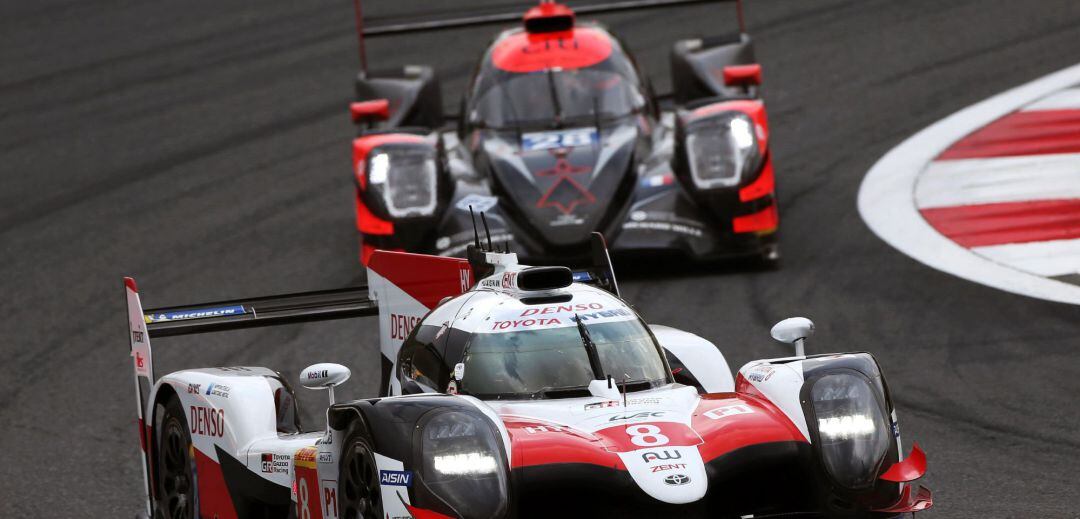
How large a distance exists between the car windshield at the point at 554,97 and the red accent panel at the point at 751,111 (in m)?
0.70

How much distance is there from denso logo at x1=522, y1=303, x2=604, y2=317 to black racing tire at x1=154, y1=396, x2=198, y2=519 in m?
1.86

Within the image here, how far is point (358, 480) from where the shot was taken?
5996 millimetres

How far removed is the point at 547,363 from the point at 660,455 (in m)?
1.01

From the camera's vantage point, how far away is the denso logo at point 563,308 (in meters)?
6.93

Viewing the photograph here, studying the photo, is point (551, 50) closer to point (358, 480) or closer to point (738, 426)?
point (738, 426)

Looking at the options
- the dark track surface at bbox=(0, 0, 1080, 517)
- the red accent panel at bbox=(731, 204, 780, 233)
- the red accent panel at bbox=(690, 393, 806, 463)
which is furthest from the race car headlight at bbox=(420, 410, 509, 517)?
the red accent panel at bbox=(731, 204, 780, 233)

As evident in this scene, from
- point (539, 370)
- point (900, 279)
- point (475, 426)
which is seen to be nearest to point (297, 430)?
point (539, 370)

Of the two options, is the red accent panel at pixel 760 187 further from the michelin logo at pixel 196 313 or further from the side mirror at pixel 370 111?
the michelin logo at pixel 196 313

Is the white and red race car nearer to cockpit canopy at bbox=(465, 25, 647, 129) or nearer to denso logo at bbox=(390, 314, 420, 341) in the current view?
denso logo at bbox=(390, 314, 420, 341)

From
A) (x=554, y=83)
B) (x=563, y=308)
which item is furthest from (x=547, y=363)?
(x=554, y=83)

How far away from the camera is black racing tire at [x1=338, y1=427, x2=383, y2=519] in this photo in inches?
229

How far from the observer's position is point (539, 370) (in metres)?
6.68

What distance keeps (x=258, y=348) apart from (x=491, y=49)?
3.77 m

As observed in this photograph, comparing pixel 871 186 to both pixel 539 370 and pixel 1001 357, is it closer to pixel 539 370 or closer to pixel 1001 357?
pixel 1001 357
